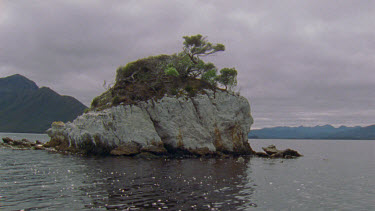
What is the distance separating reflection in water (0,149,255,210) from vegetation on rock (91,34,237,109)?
28.8 meters

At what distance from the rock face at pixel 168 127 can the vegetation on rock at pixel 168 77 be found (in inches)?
101

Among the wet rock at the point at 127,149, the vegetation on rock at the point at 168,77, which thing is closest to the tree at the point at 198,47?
the vegetation on rock at the point at 168,77

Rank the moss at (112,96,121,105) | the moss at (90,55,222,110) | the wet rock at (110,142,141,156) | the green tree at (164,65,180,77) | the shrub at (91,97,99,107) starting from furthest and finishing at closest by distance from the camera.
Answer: the shrub at (91,97,99,107) → the green tree at (164,65,180,77) → the moss at (90,55,222,110) → the moss at (112,96,121,105) → the wet rock at (110,142,141,156)

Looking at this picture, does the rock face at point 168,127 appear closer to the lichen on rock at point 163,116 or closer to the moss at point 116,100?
the lichen on rock at point 163,116

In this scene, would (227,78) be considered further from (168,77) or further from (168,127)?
(168,127)

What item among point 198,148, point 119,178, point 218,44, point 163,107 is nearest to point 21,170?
point 119,178

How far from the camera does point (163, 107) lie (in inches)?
2511

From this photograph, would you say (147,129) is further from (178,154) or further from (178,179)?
(178,179)

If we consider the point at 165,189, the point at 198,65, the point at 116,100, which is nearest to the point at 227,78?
the point at 198,65

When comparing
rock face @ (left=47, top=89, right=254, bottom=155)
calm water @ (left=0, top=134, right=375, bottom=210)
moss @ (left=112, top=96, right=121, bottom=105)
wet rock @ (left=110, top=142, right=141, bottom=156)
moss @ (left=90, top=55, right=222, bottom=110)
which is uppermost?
moss @ (left=90, top=55, right=222, bottom=110)

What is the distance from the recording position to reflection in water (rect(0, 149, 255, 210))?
2189 cm

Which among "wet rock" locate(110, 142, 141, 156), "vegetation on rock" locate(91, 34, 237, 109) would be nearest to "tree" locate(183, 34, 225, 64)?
"vegetation on rock" locate(91, 34, 237, 109)

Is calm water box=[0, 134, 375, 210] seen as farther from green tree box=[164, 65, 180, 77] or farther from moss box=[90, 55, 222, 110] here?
green tree box=[164, 65, 180, 77]

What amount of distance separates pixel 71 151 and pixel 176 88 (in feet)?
96.8
